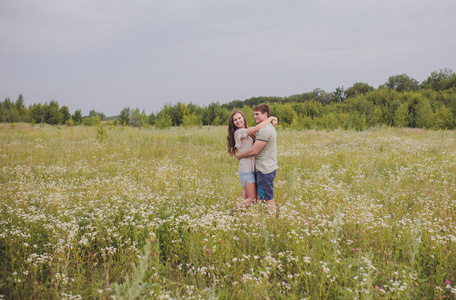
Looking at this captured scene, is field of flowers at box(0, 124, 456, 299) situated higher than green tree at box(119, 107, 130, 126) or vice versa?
green tree at box(119, 107, 130, 126)

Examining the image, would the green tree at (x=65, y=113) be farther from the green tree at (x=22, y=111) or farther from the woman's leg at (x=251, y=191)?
the woman's leg at (x=251, y=191)

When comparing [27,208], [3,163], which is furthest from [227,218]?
[3,163]

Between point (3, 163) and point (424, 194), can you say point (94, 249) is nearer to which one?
point (424, 194)

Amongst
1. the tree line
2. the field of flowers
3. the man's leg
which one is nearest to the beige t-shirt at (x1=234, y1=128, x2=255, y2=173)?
the man's leg

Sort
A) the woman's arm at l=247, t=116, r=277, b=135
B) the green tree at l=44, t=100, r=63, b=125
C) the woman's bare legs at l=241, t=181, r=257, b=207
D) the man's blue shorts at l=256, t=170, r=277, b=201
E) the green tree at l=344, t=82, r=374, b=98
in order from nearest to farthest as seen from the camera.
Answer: the woman's arm at l=247, t=116, r=277, b=135 → the man's blue shorts at l=256, t=170, r=277, b=201 → the woman's bare legs at l=241, t=181, r=257, b=207 → the green tree at l=44, t=100, r=63, b=125 → the green tree at l=344, t=82, r=374, b=98

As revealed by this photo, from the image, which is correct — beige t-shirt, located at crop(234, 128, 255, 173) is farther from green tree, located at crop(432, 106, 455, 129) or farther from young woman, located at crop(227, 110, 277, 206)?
green tree, located at crop(432, 106, 455, 129)

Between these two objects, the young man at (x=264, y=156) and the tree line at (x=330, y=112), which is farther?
the tree line at (x=330, y=112)

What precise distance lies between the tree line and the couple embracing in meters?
15.8

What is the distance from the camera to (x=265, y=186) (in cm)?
467

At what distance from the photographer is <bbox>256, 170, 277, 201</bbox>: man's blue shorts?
466 cm

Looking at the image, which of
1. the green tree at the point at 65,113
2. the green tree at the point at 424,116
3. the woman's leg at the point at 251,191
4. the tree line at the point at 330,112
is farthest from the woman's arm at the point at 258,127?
the green tree at the point at 65,113

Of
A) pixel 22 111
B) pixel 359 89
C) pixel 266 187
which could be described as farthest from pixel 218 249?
pixel 359 89

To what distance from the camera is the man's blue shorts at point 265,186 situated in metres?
4.66

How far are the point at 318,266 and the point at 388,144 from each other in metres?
13.4
